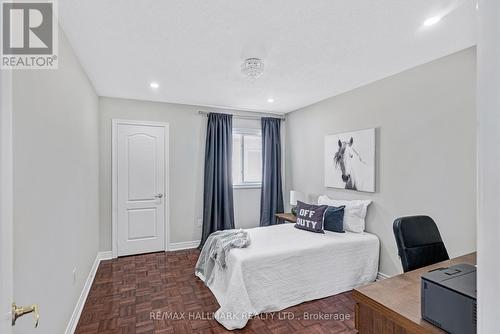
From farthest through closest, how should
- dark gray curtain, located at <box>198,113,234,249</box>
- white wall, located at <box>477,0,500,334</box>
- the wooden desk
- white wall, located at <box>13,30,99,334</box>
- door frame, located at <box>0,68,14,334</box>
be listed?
1. dark gray curtain, located at <box>198,113,234,249</box>
2. white wall, located at <box>13,30,99,334</box>
3. the wooden desk
4. door frame, located at <box>0,68,14,334</box>
5. white wall, located at <box>477,0,500,334</box>

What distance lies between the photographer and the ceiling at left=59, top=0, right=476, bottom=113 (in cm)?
173

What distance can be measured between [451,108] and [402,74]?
667 mm

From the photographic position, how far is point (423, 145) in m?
2.62

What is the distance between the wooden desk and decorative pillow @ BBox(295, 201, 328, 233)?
1.71 m

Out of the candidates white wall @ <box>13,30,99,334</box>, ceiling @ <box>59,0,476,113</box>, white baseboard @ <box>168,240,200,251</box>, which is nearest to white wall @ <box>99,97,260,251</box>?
white baseboard @ <box>168,240,200,251</box>

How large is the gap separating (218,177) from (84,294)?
7.81 feet

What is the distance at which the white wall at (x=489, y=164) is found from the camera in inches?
17.2

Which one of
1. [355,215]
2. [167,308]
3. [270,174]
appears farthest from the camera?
[270,174]

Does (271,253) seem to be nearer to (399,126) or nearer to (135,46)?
(399,126)

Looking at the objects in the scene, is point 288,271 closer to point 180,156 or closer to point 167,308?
point 167,308

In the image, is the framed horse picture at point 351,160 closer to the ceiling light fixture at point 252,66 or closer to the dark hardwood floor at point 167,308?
the dark hardwood floor at point 167,308

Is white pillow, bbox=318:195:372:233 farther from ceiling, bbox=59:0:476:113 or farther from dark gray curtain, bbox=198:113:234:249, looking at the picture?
dark gray curtain, bbox=198:113:234:249

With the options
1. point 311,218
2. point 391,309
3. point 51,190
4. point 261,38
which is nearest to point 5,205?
point 51,190

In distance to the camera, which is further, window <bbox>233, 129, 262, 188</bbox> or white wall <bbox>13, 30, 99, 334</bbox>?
window <bbox>233, 129, 262, 188</bbox>
